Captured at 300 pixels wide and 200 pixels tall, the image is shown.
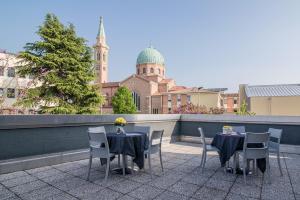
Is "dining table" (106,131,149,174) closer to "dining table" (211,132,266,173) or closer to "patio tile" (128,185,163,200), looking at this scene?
"patio tile" (128,185,163,200)

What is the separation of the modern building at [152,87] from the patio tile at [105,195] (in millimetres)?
29831

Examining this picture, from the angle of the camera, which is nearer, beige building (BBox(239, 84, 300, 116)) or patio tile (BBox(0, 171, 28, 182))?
patio tile (BBox(0, 171, 28, 182))

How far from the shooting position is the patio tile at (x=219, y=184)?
9.82 feet

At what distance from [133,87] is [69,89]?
2464cm

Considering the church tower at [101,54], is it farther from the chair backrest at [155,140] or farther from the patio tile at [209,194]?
the patio tile at [209,194]

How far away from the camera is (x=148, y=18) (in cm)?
940

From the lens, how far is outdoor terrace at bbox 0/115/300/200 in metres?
2.76

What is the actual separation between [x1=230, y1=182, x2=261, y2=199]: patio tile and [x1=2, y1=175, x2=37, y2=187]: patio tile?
10.3 ft

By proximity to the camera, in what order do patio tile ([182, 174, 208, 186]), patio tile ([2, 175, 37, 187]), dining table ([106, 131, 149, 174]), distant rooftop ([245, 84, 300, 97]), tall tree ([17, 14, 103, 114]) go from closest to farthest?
1. patio tile ([2, 175, 37, 187])
2. patio tile ([182, 174, 208, 186])
3. dining table ([106, 131, 149, 174])
4. tall tree ([17, 14, 103, 114])
5. distant rooftop ([245, 84, 300, 97])

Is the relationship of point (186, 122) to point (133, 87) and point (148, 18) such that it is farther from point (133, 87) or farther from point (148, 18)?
point (133, 87)

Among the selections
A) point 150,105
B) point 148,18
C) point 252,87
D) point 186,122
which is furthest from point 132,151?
point 150,105

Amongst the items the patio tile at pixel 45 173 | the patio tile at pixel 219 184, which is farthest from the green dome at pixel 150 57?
the patio tile at pixel 219 184

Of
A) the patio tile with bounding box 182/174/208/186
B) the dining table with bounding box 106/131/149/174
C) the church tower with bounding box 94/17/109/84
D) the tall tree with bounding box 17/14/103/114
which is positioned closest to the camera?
the patio tile with bounding box 182/174/208/186

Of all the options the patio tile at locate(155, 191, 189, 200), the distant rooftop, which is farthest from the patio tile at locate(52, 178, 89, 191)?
the distant rooftop
